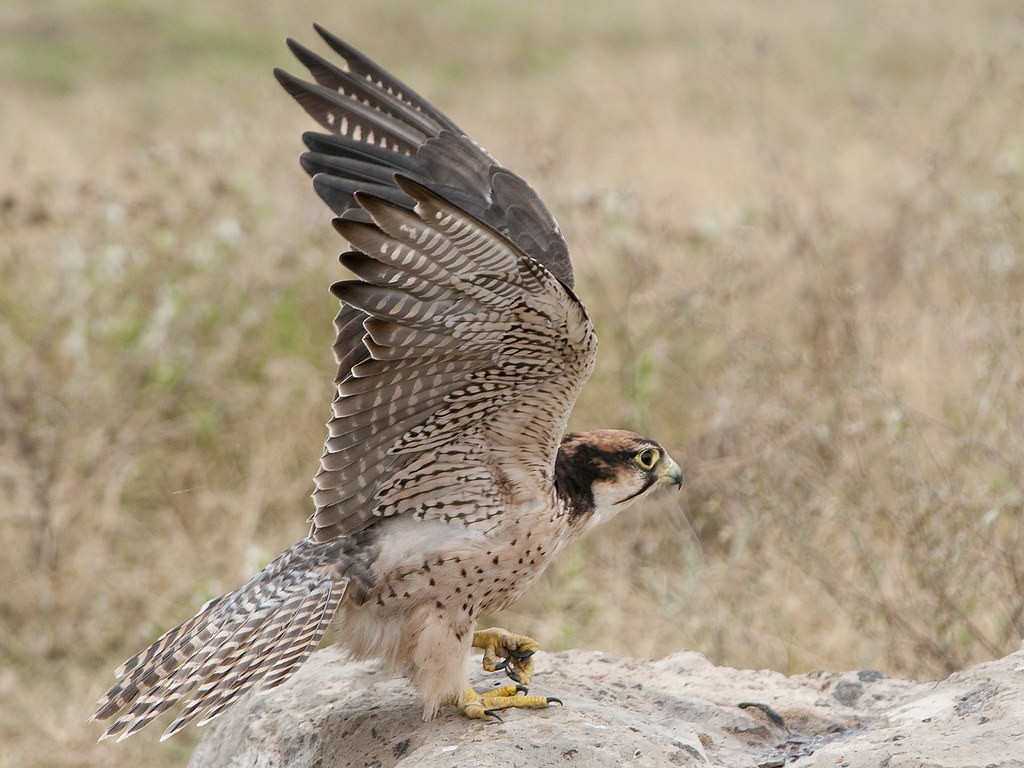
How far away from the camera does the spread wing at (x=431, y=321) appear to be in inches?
109

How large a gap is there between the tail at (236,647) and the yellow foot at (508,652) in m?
0.46

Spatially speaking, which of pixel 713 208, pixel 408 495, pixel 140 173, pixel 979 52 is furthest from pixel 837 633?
pixel 979 52

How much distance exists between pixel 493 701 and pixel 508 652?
0.33m

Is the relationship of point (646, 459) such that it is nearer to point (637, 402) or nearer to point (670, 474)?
point (670, 474)

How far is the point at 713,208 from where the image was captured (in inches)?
351

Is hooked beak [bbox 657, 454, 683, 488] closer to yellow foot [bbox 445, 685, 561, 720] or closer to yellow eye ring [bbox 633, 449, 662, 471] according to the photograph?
yellow eye ring [bbox 633, 449, 662, 471]

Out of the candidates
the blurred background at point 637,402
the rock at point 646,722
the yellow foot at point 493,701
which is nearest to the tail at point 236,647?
the rock at point 646,722

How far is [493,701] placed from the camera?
3.10 m

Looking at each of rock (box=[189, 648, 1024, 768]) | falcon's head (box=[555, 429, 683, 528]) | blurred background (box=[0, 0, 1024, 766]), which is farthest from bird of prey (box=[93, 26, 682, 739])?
blurred background (box=[0, 0, 1024, 766])

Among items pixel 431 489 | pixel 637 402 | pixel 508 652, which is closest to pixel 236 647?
pixel 431 489

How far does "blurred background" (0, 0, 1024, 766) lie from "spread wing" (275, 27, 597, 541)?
1429 millimetres

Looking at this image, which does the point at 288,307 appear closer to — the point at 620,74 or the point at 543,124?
the point at 543,124

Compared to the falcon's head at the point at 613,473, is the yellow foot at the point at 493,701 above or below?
below

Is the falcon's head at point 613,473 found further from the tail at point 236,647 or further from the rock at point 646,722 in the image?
the tail at point 236,647
